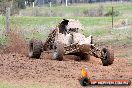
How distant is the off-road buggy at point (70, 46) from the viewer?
1934cm

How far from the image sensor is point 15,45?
23.2 m

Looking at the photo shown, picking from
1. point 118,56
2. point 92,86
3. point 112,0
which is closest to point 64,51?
point 118,56

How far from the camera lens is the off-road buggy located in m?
19.3

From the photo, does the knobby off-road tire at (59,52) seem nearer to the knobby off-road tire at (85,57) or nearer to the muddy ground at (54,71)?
the muddy ground at (54,71)

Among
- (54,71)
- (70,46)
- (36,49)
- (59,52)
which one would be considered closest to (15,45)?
(36,49)

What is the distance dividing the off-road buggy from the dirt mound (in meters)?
1.36

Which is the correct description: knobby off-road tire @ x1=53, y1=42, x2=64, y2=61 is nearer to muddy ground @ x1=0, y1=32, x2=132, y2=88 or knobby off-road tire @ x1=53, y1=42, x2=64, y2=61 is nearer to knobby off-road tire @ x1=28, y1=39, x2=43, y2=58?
muddy ground @ x1=0, y1=32, x2=132, y2=88

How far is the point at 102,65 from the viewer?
19.1 m

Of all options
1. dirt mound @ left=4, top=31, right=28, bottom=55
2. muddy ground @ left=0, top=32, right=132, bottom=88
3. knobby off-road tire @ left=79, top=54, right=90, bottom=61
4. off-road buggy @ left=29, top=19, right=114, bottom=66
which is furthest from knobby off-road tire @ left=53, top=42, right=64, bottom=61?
dirt mound @ left=4, top=31, right=28, bottom=55

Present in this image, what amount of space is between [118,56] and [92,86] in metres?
12.5

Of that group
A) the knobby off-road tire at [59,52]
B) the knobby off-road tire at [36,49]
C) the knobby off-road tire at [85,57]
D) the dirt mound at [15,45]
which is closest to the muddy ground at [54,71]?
the knobby off-road tire at [85,57]

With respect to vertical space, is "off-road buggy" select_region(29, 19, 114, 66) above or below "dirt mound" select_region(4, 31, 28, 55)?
above

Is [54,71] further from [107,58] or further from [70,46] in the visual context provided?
[70,46]

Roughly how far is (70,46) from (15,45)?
155 inches
